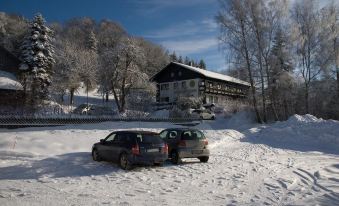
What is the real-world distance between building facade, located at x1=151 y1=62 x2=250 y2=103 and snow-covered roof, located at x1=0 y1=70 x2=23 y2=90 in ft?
78.1

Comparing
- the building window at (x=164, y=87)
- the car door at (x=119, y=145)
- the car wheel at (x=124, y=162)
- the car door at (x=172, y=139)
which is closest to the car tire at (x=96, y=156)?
the car door at (x=119, y=145)

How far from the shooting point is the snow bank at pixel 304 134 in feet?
80.9

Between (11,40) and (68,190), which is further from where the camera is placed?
(11,40)

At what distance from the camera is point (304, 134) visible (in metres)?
26.7

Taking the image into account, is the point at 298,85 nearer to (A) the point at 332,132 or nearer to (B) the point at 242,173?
(A) the point at 332,132

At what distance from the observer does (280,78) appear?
35594 mm

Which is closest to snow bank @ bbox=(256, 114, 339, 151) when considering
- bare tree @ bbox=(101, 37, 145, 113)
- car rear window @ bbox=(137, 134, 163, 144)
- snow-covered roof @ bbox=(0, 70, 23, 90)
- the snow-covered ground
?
the snow-covered ground

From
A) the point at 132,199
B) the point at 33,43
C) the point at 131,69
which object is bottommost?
the point at 132,199

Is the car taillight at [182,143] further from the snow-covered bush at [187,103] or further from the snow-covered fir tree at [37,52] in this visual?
the snow-covered bush at [187,103]

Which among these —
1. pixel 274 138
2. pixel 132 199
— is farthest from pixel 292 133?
pixel 132 199

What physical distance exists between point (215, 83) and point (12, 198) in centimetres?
5387

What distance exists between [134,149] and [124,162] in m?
0.67

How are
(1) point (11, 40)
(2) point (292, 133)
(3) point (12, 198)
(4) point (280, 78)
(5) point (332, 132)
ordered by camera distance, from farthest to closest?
(1) point (11, 40) → (4) point (280, 78) → (2) point (292, 133) → (5) point (332, 132) → (3) point (12, 198)

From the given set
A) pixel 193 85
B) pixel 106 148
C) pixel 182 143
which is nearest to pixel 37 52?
pixel 193 85
